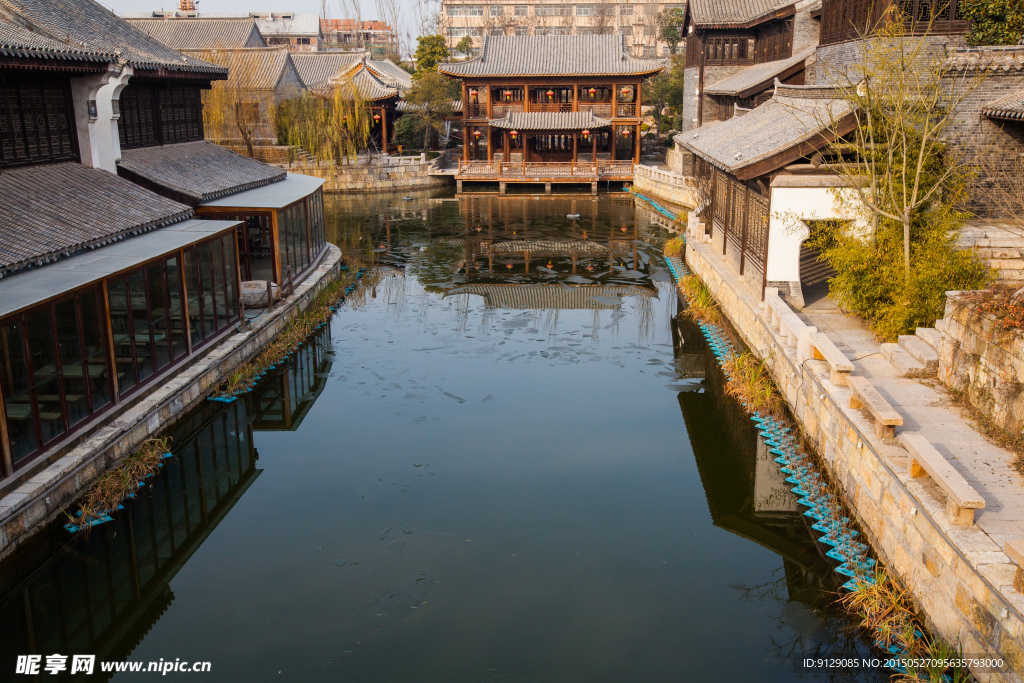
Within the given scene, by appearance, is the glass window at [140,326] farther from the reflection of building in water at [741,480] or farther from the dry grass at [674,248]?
the dry grass at [674,248]

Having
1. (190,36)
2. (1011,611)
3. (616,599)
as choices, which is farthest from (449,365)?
(190,36)

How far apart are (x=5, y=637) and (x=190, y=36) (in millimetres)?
54550

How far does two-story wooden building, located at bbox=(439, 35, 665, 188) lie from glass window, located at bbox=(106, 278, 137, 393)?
2918 cm

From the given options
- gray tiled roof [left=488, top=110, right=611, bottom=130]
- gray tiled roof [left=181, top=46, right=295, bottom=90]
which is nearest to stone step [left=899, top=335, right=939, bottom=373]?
gray tiled roof [left=488, top=110, right=611, bottom=130]

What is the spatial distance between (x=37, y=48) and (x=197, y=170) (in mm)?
5556

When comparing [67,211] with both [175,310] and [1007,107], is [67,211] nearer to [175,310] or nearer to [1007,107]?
[175,310]

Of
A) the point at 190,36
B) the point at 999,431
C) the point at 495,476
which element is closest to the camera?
the point at 999,431

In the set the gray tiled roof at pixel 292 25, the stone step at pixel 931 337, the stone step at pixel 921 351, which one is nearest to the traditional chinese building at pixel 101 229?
the stone step at pixel 921 351

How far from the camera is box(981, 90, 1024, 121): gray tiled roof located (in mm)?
15344

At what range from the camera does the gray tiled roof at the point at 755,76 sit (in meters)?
29.1

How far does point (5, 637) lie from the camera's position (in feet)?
24.3

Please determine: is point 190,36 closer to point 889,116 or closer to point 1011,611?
point 889,116

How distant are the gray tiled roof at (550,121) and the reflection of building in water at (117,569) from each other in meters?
32.1

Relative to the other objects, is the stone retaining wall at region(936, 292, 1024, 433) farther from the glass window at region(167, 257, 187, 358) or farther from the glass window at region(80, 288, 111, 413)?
the glass window at region(167, 257, 187, 358)
